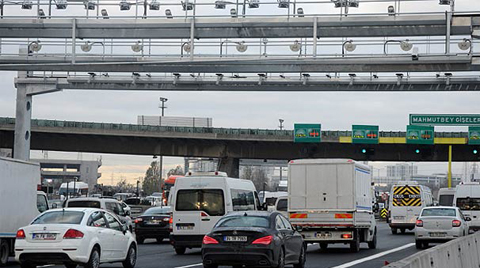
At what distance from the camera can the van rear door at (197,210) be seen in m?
25.7

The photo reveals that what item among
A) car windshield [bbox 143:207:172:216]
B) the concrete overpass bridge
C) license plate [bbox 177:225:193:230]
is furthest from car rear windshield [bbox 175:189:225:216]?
the concrete overpass bridge

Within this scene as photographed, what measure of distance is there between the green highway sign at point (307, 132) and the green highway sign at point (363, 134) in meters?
2.84

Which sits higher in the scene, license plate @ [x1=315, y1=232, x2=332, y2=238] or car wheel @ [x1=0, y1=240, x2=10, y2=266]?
license plate @ [x1=315, y1=232, x2=332, y2=238]

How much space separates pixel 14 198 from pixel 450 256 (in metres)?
11.7

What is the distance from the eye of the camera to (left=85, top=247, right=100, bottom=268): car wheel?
17.6m

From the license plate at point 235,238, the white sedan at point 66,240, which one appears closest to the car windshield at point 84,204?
the white sedan at point 66,240

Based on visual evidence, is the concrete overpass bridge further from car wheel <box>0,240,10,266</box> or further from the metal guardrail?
car wheel <box>0,240,10,266</box>

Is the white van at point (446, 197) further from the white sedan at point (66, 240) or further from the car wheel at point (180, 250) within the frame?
the white sedan at point (66, 240)

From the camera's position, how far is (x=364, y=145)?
233ft

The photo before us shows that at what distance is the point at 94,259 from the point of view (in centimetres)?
1783

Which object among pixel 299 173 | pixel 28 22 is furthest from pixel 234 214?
pixel 28 22

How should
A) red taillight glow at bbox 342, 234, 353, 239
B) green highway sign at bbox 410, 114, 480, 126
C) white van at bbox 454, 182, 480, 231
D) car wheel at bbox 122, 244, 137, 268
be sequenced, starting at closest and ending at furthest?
car wheel at bbox 122, 244, 137, 268 < red taillight glow at bbox 342, 234, 353, 239 < white van at bbox 454, 182, 480, 231 < green highway sign at bbox 410, 114, 480, 126

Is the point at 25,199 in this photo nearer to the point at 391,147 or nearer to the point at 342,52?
the point at 342,52

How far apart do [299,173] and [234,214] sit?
847cm
